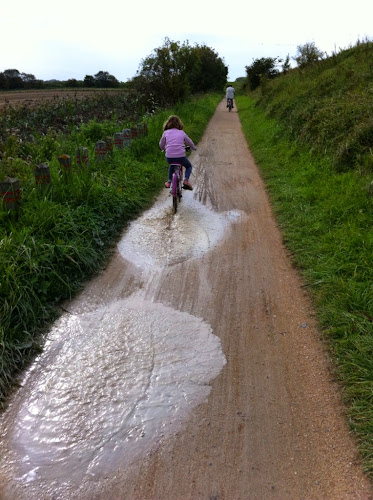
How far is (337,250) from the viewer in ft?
16.2

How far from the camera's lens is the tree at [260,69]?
1220 inches

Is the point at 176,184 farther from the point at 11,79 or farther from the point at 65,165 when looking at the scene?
the point at 11,79

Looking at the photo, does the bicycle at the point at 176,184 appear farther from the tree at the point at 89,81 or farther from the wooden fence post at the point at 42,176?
the tree at the point at 89,81

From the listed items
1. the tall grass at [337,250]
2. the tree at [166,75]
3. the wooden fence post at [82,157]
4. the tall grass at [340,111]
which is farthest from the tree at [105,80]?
the wooden fence post at [82,157]

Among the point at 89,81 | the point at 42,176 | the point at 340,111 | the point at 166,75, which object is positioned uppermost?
the point at 89,81

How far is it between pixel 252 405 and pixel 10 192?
395cm

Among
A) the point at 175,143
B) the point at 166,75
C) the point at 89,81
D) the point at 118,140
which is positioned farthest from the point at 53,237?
the point at 89,81

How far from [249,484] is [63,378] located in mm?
1672

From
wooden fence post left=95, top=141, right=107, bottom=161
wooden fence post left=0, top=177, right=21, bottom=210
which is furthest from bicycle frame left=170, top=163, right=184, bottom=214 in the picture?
wooden fence post left=0, top=177, right=21, bottom=210

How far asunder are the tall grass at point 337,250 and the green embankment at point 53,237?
8.68 ft

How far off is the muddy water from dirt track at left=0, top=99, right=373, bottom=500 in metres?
0.13

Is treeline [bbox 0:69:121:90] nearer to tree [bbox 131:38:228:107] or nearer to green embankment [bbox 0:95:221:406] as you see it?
tree [bbox 131:38:228:107]

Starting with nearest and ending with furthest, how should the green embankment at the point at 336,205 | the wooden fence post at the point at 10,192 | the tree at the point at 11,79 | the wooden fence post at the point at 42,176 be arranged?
the green embankment at the point at 336,205 < the wooden fence post at the point at 10,192 < the wooden fence post at the point at 42,176 < the tree at the point at 11,79

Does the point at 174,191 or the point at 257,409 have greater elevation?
the point at 174,191
